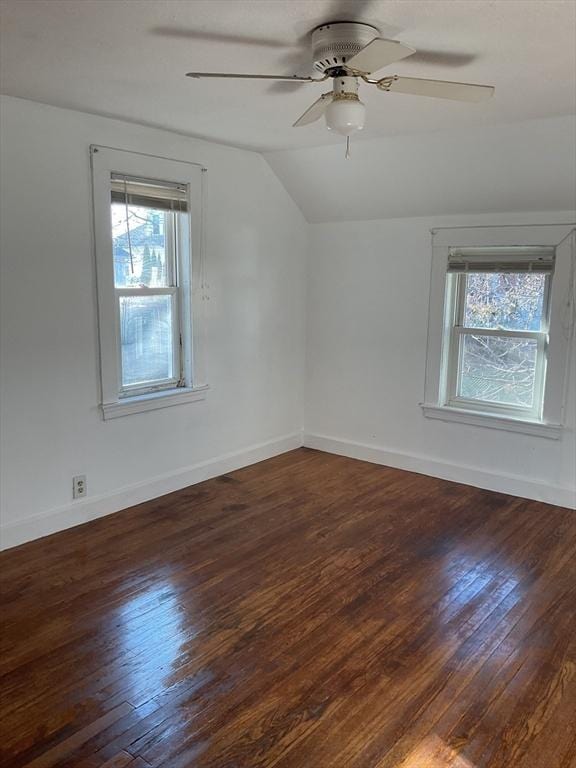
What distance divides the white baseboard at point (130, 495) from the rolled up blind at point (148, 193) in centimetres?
178

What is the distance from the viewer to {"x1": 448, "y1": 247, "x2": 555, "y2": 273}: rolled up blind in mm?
3869

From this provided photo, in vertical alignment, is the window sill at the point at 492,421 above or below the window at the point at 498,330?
below

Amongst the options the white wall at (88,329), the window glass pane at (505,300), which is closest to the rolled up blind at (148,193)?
the white wall at (88,329)

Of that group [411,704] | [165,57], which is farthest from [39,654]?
[165,57]

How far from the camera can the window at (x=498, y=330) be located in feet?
13.1

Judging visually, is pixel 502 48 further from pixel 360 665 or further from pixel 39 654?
pixel 39 654

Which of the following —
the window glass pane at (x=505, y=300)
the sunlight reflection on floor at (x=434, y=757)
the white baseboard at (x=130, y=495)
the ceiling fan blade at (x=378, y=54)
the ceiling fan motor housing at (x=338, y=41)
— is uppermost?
the ceiling fan motor housing at (x=338, y=41)

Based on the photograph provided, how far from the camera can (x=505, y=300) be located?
13.6 ft

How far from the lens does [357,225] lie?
468cm

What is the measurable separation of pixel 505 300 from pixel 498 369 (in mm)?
495

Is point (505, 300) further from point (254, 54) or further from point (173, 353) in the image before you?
point (254, 54)

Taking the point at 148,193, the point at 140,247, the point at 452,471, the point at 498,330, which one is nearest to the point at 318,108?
the point at 148,193

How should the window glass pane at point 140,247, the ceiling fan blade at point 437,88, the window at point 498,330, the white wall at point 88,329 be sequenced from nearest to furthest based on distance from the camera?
1. the ceiling fan blade at point 437,88
2. the white wall at point 88,329
3. the window glass pane at point 140,247
4. the window at point 498,330

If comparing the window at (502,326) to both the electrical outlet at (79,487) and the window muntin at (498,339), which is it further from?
the electrical outlet at (79,487)
